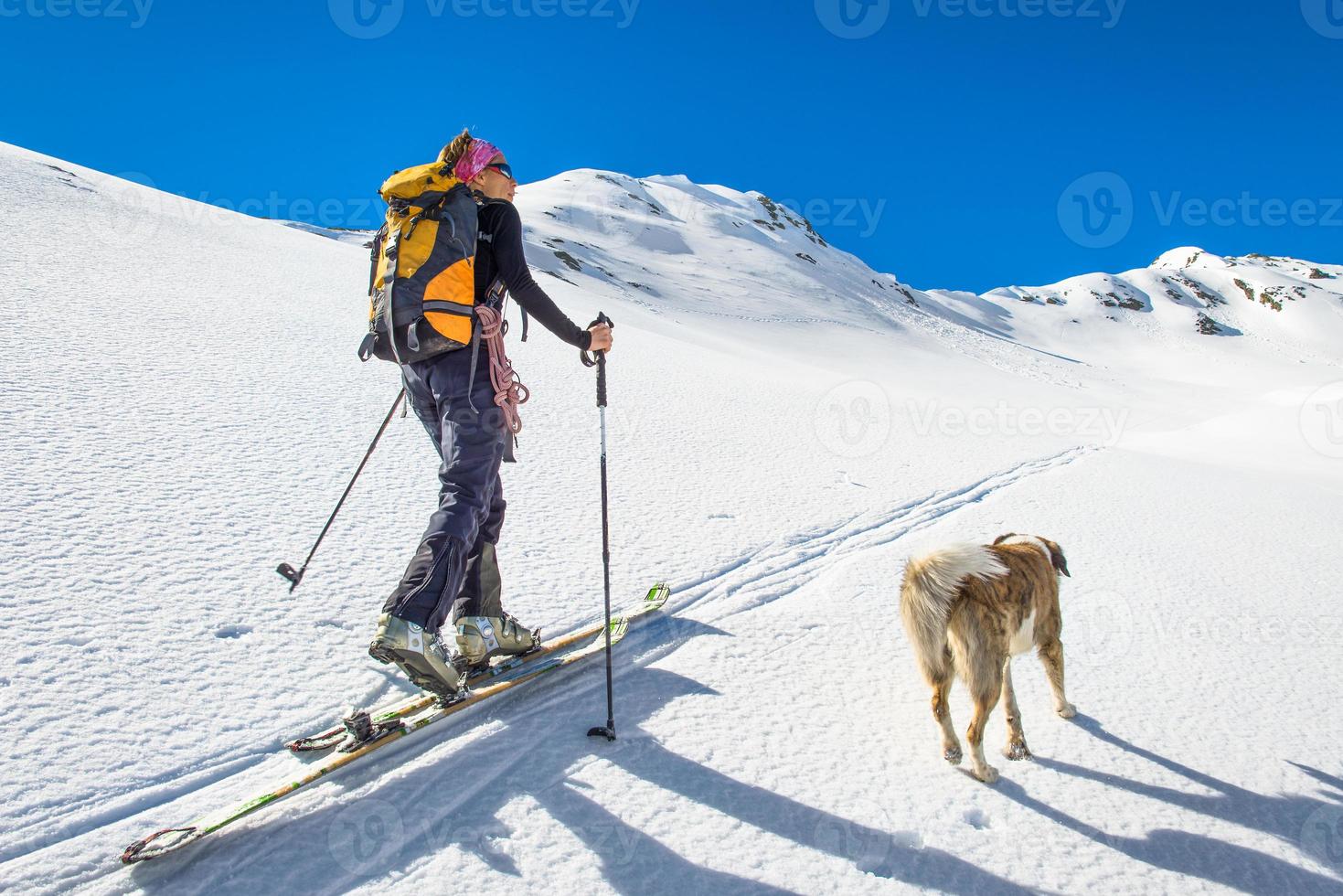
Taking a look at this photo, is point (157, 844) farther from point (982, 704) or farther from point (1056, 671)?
point (1056, 671)

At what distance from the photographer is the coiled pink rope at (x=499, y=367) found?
2.87 m

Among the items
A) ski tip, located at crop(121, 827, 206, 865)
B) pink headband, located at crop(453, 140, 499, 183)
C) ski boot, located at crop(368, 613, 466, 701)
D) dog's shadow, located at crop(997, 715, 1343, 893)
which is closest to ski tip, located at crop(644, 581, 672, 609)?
ski boot, located at crop(368, 613, 466, 701)

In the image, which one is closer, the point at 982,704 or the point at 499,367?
the point at 982,704

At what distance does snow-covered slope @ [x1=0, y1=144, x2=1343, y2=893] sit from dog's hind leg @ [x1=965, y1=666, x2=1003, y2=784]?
4.0 inches

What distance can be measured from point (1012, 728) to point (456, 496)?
95.8 inches

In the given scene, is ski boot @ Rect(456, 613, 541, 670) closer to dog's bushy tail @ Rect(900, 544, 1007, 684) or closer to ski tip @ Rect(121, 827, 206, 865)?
ski tip @ Rect(121, 827, 206, 865)

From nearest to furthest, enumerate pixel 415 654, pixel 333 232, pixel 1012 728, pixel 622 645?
pixel 415 654, pixel 1012 728, pixel 622 645, pixel 333 232

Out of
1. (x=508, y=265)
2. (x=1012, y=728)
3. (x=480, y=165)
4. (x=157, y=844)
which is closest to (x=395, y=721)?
(x=157, y=844)

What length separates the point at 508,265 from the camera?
2.91 metres

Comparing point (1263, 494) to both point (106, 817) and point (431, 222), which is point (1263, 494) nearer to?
point (431, 222)

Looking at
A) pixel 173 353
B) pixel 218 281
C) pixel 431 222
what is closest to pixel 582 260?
pixel 218 281

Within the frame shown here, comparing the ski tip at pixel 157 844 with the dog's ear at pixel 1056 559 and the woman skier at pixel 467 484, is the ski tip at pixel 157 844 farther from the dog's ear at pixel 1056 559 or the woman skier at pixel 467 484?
the dog's ear at pixel 1056 559

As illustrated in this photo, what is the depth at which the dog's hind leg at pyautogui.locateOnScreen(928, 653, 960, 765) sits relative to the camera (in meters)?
2.56

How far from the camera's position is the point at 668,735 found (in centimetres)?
266
